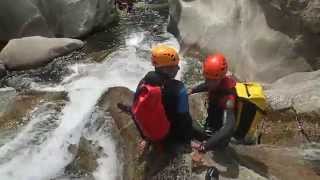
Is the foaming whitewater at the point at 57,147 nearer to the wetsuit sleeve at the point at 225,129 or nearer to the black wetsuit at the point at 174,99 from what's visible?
the black wetsuit at the point at 174,99

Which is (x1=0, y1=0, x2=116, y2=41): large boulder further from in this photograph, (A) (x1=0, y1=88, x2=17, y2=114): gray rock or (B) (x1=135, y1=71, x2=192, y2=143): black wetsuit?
(B) (x1=135, y1=71, x2=192, y2=143): black wetsuit

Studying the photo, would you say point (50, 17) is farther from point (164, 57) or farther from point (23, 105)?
point (164, 57)

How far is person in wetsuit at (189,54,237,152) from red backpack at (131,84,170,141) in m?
0.41

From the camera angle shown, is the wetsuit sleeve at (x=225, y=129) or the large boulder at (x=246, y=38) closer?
the wetsuit sleeve at (x=225, y=129)

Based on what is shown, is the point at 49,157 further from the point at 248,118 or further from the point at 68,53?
the point at 68,53

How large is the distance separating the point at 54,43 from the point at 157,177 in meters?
8.64

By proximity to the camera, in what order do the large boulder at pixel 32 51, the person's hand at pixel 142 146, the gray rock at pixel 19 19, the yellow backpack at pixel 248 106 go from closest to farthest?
the yellow backpack at pixel 248 106
the person's hand at pixel 142 146
the large boulder at pixel 32 51
the gray rock at pixel 19 19

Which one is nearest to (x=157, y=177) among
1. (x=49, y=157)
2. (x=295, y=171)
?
(x=295, y=171)

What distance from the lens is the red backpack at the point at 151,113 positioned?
4874 mm

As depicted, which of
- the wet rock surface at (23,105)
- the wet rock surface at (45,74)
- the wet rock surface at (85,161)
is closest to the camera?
the wet rock surface at (85,161)

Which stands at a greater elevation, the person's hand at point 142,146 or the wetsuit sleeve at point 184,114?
the wetsuit sleeve at point 184,114

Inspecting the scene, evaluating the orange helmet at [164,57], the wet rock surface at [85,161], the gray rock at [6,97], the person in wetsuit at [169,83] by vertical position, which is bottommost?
the gray rock at [6,97]

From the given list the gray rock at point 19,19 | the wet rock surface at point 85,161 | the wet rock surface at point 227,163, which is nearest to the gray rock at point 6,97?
the wet rock surface at point 85,161

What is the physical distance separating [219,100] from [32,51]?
8316 millimetres
